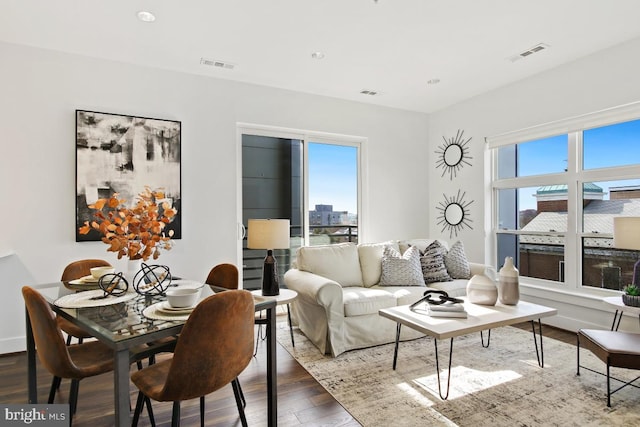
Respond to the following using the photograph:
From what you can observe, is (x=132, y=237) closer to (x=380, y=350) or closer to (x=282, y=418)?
(x=282, y=418)

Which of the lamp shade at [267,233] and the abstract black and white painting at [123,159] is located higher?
the abstract black and white painting at [123,159]

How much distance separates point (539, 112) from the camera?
3.94m

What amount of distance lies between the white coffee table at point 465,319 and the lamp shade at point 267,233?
3.41 ft

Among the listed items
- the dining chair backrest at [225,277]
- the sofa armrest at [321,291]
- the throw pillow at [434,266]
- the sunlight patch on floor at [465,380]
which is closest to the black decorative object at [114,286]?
the dining chair backrest at [225,277]

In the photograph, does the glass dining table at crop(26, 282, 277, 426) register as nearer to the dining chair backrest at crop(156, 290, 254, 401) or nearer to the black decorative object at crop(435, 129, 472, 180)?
the dining chair backrest at crop(156, 290, 254, 401)

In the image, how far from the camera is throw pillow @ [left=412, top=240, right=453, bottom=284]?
3.83 m

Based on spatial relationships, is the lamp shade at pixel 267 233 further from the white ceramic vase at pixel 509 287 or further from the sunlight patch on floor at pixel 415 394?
the white ceramic vase at pixel 509 287

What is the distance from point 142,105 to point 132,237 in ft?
7.27

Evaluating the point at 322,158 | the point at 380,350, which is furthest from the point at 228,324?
the point at 322,158

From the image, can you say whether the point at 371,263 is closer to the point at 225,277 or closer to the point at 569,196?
the point at 225,277

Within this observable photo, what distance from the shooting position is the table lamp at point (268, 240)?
9.97 ft

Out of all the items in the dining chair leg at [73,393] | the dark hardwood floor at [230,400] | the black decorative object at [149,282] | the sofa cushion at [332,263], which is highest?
the black decorative object at [149,282]

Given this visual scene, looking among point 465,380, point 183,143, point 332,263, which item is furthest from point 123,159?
point 465,380

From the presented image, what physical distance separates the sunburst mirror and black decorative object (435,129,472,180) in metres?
0.34
